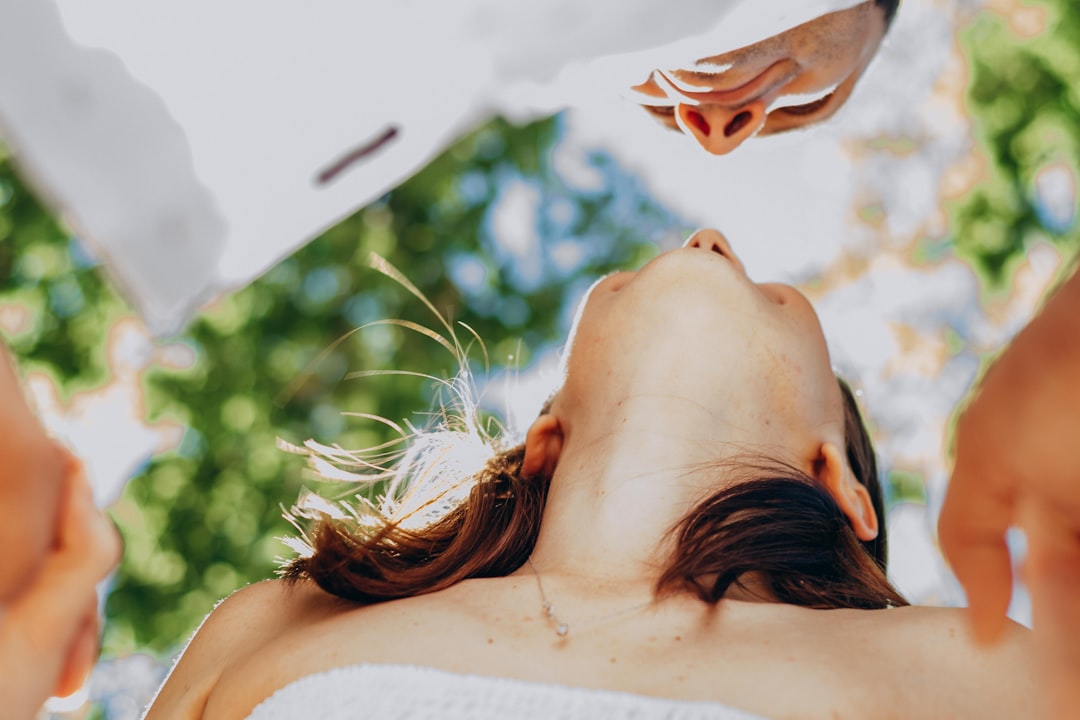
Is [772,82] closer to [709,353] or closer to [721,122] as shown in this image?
[721,122]

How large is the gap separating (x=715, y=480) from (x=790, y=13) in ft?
2.68

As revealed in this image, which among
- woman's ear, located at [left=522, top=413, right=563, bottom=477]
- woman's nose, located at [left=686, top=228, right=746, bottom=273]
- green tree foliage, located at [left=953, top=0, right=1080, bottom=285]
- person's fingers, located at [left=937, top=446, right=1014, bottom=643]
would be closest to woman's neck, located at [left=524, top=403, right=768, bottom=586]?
woman's ear, located at [left=522, top=413, right=563, bottom=477]

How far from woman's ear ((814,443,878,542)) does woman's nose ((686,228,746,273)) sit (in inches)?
14.2

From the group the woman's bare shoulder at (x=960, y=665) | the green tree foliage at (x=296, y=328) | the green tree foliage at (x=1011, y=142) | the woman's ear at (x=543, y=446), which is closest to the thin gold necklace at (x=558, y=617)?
the woman's bare shoulder at (x=960, y=665)

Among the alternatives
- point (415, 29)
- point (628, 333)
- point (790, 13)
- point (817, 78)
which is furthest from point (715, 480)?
point (415, 29)

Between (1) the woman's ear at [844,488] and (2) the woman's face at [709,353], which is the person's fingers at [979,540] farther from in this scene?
(1) the woman's ear at [844,488]

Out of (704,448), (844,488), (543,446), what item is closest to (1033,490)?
(704,448)

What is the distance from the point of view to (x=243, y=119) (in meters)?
1.20

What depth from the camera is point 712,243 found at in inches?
86.8

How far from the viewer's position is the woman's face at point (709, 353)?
6.49ft

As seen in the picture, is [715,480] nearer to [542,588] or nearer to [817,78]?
[542,588]

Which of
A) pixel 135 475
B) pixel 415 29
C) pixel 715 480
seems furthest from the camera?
pixel 135 475

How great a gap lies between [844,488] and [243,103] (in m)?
1.32

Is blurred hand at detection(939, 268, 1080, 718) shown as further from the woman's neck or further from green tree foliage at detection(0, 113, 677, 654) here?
green tree foliage at detection(0, 113, 677, 654)
